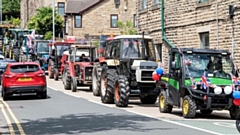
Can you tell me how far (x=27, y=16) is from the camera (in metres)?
89.4

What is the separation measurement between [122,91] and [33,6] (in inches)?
2678

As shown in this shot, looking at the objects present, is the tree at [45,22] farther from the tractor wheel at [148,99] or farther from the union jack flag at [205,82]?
the union jack flag at [205,82]

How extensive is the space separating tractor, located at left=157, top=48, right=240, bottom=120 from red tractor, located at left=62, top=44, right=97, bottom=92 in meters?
10.1

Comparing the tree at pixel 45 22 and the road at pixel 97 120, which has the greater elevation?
the tree at pixel 45 22

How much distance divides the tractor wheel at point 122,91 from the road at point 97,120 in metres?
0.28

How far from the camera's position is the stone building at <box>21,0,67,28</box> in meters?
74.8

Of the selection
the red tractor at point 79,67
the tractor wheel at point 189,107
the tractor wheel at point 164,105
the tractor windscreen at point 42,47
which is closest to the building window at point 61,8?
the tractor windscreen at point 42,47

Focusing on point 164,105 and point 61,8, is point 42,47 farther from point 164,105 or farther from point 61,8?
point 61,8

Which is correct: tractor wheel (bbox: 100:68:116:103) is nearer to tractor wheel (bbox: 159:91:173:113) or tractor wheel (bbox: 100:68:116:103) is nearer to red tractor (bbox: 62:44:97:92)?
tractor wheel (bbox: 159:91:173:113)

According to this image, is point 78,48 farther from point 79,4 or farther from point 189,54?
point 79,4

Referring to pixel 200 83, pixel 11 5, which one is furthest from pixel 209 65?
pixel 11 5

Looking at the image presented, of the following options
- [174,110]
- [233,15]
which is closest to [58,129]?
[174,110]

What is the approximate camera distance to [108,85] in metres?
21.4

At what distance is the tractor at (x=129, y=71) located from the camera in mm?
20750
